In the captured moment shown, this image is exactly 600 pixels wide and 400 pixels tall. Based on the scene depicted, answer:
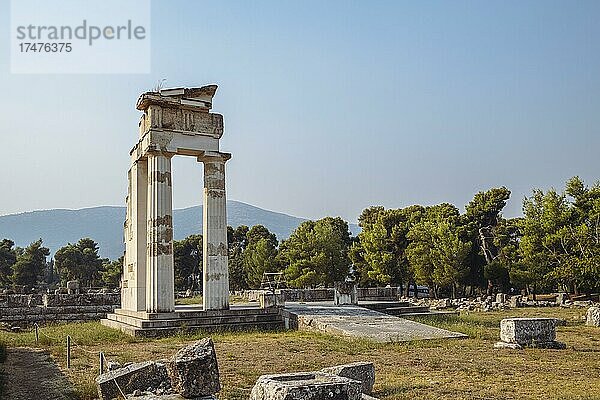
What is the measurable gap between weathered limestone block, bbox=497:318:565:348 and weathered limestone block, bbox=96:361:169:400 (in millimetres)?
10517

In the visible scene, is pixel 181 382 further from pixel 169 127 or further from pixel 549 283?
pixel 549 283

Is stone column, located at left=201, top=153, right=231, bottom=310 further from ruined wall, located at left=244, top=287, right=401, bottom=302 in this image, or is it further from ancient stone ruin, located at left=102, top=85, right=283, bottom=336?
ruined wall, located at left=244, top=287, right=401, bottom=302

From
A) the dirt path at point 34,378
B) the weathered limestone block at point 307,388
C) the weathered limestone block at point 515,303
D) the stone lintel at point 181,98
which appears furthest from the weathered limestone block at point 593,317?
Answer: the weathered limestone block at point 307,388

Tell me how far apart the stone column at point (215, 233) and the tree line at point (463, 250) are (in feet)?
87.6

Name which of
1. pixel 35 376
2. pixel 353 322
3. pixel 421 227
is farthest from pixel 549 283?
pixel 35 376

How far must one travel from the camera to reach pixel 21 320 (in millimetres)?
31234

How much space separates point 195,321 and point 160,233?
371 centimetres

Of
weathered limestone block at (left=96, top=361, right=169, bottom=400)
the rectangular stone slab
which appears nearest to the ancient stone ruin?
the rectangular stone slab

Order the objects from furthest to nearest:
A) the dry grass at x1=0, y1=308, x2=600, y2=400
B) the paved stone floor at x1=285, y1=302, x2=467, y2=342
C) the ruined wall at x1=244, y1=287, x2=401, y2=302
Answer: the ruined wall at x1=244, y1=287, x2=401, y2=302
the paved stone floor at x1=285, y1=302, x2=467, y2=342
the dry grass at x1=0, y1=308, x2=600, y2=400

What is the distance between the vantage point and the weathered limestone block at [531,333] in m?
17.2

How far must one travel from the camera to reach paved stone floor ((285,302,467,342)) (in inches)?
774

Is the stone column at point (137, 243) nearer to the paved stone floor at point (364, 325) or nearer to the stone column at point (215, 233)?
the stone column at point (215, 233)

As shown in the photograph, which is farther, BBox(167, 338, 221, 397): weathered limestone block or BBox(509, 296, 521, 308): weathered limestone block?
BBox(509, 296, 521, 308): weathered limestone block

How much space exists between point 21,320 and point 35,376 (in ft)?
62.3
